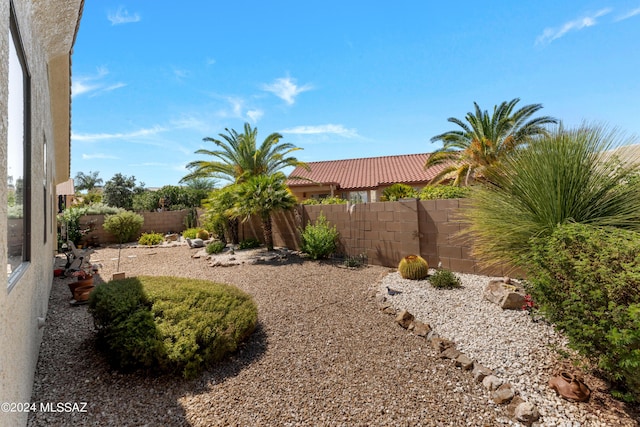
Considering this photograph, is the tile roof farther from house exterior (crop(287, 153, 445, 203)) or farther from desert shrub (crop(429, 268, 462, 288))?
desert shrub (crop(429, 268, 462, 288))

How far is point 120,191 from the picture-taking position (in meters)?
30.7

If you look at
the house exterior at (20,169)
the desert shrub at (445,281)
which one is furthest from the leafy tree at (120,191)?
the desert shrub at (445,281)

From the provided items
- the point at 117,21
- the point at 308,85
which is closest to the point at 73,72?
the point at 117,21

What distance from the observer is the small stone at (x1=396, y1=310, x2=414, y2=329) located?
4641mm

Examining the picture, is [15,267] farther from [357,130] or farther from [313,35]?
[357,130]

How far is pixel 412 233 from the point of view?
840 cm

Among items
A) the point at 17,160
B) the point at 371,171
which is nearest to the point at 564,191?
the point at 17,160

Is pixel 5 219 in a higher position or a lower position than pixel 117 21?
lower

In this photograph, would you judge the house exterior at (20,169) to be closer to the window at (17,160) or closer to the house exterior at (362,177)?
the window at (17,160)

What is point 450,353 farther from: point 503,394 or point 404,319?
point 404,319

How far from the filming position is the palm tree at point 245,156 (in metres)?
13.9

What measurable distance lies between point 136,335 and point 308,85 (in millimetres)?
10740

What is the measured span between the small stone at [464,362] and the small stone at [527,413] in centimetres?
70

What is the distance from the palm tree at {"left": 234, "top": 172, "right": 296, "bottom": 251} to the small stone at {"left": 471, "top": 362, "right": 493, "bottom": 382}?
8.47 meters
